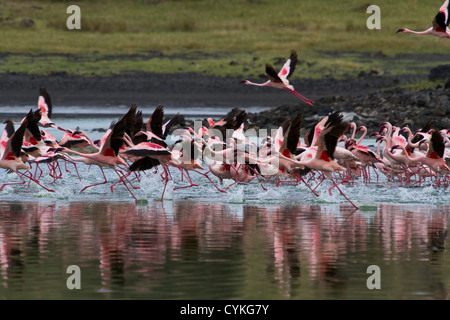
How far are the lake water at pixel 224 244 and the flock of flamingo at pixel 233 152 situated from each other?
1.40 ft

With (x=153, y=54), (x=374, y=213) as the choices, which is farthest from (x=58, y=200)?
(x=153, y=54)

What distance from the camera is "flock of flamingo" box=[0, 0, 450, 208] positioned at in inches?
482

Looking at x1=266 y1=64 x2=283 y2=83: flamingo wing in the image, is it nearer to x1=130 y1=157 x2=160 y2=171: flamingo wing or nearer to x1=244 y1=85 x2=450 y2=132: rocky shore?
x1=130 y1=157 x2=160 y2=171: flamingo wing

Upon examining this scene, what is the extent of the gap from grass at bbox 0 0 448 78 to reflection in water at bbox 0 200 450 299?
24427mm

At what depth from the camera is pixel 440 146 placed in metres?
13.2

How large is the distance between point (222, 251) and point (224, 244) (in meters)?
0.40

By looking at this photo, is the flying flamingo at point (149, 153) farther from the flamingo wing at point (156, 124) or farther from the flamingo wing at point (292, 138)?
the flamingo wing at point (292, 138)

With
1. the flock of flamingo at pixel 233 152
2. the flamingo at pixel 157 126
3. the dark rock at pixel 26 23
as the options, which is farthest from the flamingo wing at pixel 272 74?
the dark rock at pixel 26 23

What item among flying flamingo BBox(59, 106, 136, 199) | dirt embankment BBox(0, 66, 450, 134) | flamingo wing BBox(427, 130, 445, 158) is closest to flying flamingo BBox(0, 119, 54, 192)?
flying flamingo BBox(59, 106, 136, 199)

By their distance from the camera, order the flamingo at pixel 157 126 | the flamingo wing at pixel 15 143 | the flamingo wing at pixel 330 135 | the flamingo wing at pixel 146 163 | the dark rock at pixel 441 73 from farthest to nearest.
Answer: the dark rock at pixel 441 73 → the flamingo at pixel 157 126 → the flamingo wing at pixel 146 163 → the flamingo wing at pixel 15 143 → the flamingo wing at pixel 330 135

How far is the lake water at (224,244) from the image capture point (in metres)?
6.74

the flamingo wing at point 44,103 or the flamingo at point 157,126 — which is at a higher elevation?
the flamingo wing at point 44,103

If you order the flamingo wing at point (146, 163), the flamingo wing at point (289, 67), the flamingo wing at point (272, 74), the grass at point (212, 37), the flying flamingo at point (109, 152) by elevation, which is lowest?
the flamingo wing at point (146, 163)
